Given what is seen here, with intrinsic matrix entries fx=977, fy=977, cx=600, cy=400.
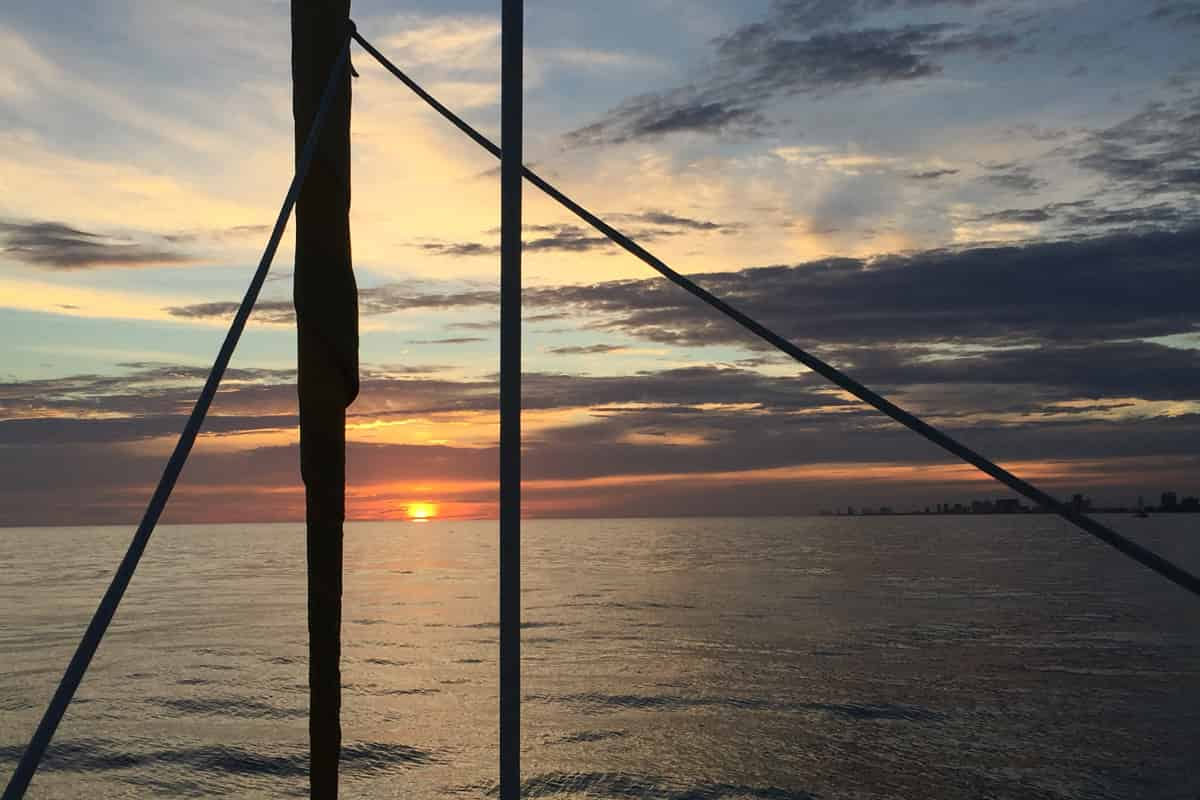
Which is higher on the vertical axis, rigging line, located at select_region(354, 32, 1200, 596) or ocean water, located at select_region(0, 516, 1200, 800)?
rigging line, located at select_region(354, 32, 1200, 596)

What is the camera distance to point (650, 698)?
21672 millimetres

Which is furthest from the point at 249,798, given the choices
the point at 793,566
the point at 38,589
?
the point at 793,566

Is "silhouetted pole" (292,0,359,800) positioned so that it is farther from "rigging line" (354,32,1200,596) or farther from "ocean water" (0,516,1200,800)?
"ocean water" (0,516,1200,800)

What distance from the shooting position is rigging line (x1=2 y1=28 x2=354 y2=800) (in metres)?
3.40

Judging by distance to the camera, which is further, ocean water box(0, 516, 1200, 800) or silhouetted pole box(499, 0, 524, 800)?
ocean water box(0, 516, 1200, 800)

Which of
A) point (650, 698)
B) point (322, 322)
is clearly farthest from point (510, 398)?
point (650, 698)

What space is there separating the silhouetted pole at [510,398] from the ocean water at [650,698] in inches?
467

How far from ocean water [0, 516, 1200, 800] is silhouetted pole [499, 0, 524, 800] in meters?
11.8

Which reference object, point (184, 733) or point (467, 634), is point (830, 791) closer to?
point (184, 733)

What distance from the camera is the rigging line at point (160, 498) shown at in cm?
340

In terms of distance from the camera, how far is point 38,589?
52.5 m

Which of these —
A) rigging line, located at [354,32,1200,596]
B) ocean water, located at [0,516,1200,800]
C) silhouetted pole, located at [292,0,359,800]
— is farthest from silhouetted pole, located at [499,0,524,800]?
ocean water, located at [0,516,1200,800]

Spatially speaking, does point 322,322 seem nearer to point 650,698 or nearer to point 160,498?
point 160,498

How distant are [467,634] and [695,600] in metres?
15.4
